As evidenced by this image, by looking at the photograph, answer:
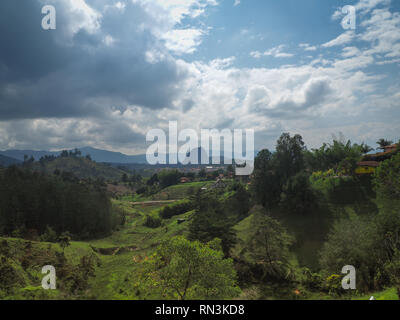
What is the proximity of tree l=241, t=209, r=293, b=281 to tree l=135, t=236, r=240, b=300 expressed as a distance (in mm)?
14076

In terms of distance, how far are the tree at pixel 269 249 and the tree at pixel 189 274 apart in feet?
46.2

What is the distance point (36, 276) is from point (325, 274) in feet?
103

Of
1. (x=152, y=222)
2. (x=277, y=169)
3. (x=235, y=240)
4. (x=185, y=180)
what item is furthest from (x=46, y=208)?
(x=185, y=180)

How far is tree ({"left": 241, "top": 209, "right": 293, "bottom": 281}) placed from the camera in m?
29.7

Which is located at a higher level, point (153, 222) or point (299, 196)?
point (299, 196)

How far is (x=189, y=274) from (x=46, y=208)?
1839 inches

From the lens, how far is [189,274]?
53.0 feet

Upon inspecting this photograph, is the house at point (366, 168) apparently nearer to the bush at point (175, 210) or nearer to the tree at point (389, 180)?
the tree at point (389, 180)

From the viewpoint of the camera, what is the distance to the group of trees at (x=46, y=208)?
45719 millimetres

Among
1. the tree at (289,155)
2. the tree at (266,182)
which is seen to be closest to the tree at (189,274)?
the tree at (266,182)

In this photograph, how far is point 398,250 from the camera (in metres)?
22.0

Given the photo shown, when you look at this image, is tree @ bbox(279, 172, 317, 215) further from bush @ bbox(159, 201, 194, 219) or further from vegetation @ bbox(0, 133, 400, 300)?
bush @ bbox(159, 201, 194, 219)

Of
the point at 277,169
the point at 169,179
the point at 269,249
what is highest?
the point at 277,169

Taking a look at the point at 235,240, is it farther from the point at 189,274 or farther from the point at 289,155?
the point at 289,155
